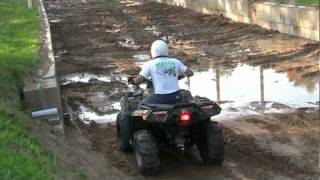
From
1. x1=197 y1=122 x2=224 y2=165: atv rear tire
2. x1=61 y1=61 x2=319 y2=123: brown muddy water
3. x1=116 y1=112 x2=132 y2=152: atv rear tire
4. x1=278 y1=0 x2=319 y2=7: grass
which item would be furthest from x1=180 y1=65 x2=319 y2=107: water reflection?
x1=278 y1=0 x2=319 y2=7: grass

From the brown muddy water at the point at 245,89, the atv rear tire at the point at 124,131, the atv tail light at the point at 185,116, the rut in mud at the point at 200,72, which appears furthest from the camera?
the brown muddy water at the point at 245,89

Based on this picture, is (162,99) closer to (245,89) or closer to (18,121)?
(18,121)

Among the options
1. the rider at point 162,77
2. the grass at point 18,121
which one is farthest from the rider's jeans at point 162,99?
the grass at point 18,121

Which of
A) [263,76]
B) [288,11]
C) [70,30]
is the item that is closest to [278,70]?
[263,76]

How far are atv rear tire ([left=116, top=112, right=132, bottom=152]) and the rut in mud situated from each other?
0.51 feet

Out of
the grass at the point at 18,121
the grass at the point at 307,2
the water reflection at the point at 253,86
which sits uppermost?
the grass at the point at 307,2

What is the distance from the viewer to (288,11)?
1928cm

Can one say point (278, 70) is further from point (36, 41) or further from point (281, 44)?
point (36, 41)

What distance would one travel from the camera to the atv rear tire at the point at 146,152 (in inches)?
316

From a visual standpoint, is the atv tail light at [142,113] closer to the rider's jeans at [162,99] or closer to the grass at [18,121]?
the rider's jeans at [162,99]

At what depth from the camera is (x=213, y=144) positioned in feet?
27.1

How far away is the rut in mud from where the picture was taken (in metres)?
8.69

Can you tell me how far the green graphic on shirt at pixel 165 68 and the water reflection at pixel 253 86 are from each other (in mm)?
3953

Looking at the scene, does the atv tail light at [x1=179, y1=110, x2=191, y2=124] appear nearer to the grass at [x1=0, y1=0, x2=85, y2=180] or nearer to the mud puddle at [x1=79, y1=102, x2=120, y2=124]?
the grass at [x1=0, y1=0, x2=85, y2=180]
